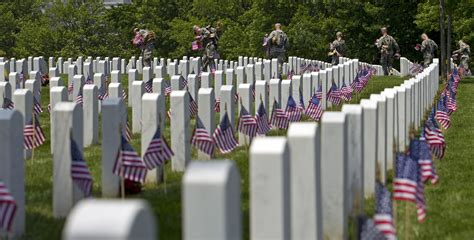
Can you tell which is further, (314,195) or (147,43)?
(147,43)

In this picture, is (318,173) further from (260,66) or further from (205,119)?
(260,66)

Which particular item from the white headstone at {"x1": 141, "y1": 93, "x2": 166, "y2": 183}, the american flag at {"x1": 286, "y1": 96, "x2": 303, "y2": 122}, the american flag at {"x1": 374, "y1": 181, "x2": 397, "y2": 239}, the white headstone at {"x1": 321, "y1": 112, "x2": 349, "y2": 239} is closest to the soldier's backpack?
the american flag at {"x1": 286, "y1": 96, "x2": 303, "y2": 122}

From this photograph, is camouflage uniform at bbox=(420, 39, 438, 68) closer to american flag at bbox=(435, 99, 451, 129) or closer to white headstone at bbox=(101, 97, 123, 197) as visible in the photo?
american flag at bbox=(435, 99, 451, 129)

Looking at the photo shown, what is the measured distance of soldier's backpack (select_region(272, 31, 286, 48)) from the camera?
95.2 ft

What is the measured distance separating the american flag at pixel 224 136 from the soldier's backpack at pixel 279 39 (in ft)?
56.5

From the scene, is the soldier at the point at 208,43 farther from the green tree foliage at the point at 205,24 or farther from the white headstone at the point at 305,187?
the green tree foliage at the point at 205,24

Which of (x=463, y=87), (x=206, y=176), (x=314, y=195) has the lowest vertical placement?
(x=463, y=87)

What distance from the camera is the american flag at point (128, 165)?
29.1ft

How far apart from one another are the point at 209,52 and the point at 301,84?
42.1 feet

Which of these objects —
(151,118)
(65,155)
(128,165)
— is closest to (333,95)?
(151,118)

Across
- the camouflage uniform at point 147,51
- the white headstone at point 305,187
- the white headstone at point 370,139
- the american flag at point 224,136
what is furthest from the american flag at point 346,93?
the white headstone at point 305,187

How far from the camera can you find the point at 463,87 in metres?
30.8

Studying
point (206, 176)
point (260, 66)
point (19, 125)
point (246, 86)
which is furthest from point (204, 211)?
point (260, 66)

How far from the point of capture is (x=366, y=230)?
5668 mm
